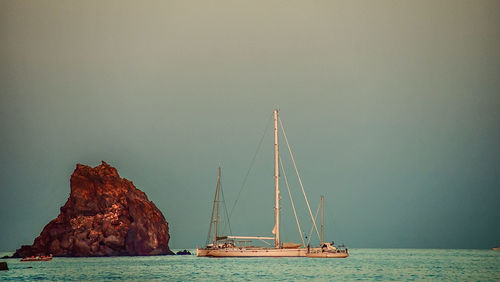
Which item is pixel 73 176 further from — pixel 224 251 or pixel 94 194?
pixel 224 251

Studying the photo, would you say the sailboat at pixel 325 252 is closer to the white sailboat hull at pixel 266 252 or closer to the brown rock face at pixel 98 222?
the white sailboat hull at pixel 266 252

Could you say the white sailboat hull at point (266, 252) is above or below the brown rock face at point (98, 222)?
below

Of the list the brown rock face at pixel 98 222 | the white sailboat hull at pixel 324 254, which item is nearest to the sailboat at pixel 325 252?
the white sailboat hull at pixel 324 254

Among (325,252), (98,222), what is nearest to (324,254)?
(325,252)

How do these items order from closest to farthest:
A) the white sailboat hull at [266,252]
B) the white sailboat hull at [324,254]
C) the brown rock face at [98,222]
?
1. the white sailboat hull at [266,252]
2. the white sailboat hull at [324,254]
3. the brown rock face at [98,222]

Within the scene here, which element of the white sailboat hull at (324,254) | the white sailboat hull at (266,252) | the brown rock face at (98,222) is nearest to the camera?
the white sailboat hull at (266,252)

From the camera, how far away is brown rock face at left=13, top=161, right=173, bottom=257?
4274 inches

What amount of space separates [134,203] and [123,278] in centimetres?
5248

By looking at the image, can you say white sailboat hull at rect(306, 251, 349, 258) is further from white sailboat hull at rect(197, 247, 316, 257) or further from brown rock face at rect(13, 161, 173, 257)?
brown rock face at rect(13, 161, 173, 257)

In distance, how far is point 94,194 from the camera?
Result: 11031cm

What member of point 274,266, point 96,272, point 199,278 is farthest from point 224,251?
point 199,278

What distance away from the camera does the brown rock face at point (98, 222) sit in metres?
109

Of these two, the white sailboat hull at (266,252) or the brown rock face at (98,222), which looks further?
the brown rock face at (98,222)

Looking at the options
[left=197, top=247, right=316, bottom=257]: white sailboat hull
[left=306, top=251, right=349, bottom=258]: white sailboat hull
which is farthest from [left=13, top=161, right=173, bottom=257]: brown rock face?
[left=306, top=251, right=349, bottom=258]: white sailboat hull
